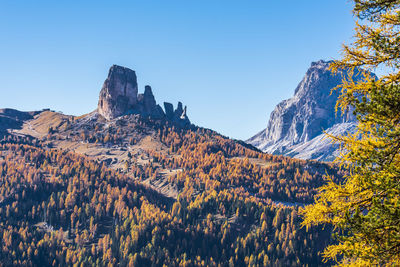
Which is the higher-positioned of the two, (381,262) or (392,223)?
(392,223)

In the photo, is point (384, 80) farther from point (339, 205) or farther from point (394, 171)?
point (339, 205)

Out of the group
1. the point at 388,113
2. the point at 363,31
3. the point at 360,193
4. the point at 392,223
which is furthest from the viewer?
the point at 363,31

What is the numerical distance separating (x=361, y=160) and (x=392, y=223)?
9.54 feet

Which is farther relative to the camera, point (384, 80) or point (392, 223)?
point (384, 80)

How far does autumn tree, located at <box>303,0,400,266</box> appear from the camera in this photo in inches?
585

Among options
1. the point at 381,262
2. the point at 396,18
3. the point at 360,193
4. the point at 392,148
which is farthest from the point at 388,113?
the point at 381,262

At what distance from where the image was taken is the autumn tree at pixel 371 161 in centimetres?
1486

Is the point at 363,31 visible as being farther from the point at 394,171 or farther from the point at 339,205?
the point at 339,205

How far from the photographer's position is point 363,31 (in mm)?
18234

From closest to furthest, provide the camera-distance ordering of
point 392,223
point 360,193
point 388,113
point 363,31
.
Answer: point 392,223, point 388,113, point 360,193, point 363,31

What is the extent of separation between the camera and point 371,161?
15.7 meters

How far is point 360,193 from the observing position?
16953 millimetres

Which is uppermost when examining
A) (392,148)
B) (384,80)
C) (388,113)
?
(384,80)

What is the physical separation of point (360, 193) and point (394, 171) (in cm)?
213
